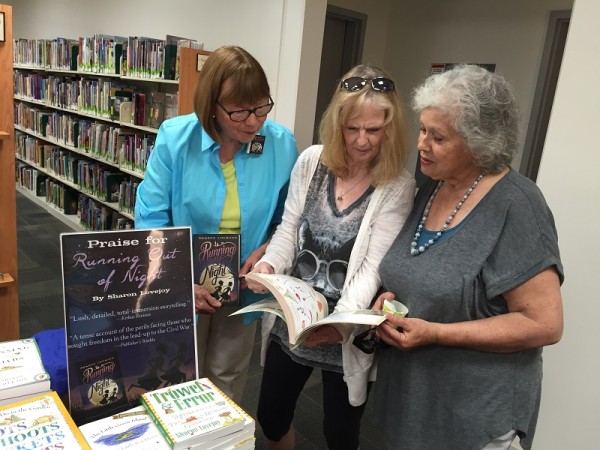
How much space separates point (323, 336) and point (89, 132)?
4798mm

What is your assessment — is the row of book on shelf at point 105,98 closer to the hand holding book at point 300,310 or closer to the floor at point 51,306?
the floor at point 51,306

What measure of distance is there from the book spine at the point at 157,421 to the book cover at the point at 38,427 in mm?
122

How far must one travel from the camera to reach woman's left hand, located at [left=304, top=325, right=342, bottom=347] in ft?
4.35

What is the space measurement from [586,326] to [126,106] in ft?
13.7

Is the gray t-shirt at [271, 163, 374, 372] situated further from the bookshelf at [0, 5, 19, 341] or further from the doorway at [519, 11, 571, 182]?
the doorway at [519, 11, 571, 182]

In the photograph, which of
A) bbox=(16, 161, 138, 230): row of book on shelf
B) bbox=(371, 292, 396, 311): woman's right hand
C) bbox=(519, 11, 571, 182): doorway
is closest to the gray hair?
bbox=(371, 292, 396, 311): woman's right hand

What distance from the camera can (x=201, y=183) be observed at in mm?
1514

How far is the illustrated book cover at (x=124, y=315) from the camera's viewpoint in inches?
35.5

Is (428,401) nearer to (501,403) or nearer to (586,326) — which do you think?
(501,403)

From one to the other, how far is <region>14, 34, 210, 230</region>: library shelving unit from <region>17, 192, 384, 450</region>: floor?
384 mm

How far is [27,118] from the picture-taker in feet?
22.5

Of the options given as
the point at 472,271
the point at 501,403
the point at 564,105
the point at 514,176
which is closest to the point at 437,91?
the point at 514,176

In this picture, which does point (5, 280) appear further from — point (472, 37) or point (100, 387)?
point (472, 37)

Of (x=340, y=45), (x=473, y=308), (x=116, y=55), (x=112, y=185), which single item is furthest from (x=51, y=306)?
(x=340, y=45)
